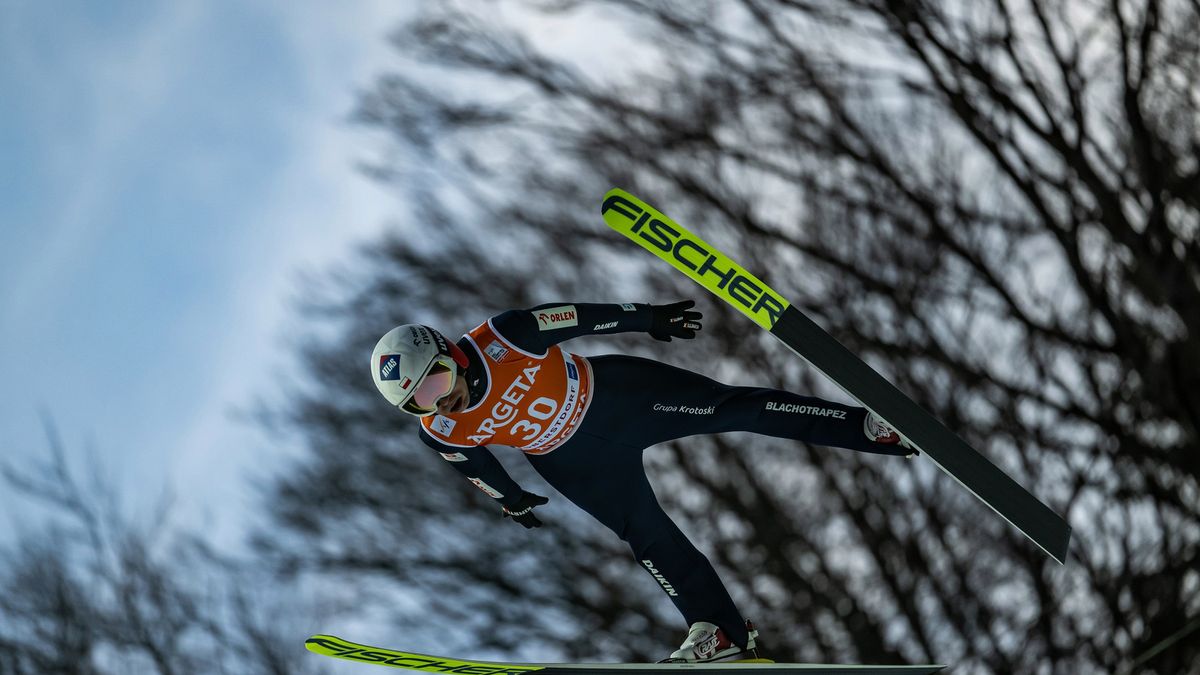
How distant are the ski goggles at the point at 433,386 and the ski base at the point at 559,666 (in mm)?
1128

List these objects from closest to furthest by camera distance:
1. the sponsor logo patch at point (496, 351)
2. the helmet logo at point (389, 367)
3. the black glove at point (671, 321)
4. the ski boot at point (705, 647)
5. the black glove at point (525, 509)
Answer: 1. the helmet logo at point (389, 367)
2. the sponsor logo patch at point (496, 351)
3. the black glove at point (671, 321)
4. the ski boot at point (705, 647)
5. the black glove at point (525, 509)

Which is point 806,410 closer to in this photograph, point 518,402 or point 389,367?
point 518,402

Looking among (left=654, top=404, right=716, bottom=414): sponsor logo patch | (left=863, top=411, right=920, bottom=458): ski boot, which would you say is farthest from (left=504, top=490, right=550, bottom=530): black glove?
(left=863, top=411, right=920, bottom=458): ski boot

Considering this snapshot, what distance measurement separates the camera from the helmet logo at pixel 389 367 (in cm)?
340

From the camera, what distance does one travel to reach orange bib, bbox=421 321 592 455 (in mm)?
3607

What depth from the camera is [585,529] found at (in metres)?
11.5

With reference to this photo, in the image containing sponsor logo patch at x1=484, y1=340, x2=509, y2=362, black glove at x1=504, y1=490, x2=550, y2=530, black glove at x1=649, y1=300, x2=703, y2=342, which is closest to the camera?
sponsor logo patch at x1=484, y1=340, x2=509, y2=362

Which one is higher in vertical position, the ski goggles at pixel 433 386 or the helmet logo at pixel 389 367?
the helmet logo at pixel 389 367

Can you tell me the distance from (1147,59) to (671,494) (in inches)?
233

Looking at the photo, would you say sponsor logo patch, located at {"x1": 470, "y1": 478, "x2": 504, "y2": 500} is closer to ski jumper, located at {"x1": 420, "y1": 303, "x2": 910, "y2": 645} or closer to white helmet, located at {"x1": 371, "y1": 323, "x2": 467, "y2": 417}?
ski jumper, located at {"x1": 420, "y1": 303, "x2": 910, "y2": 645}

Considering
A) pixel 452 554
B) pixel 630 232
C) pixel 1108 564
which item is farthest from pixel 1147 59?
pixel 452 554

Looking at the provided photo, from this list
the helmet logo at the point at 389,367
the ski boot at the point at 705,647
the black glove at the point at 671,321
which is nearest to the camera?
the helmet logo at the point at 389,367

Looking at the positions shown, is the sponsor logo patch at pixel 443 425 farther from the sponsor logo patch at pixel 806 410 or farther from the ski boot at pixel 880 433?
the ski boot at pixel 880 433

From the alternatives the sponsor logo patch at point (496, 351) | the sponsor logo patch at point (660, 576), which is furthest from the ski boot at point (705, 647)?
the sponsor logo patch at point (496, 351)
